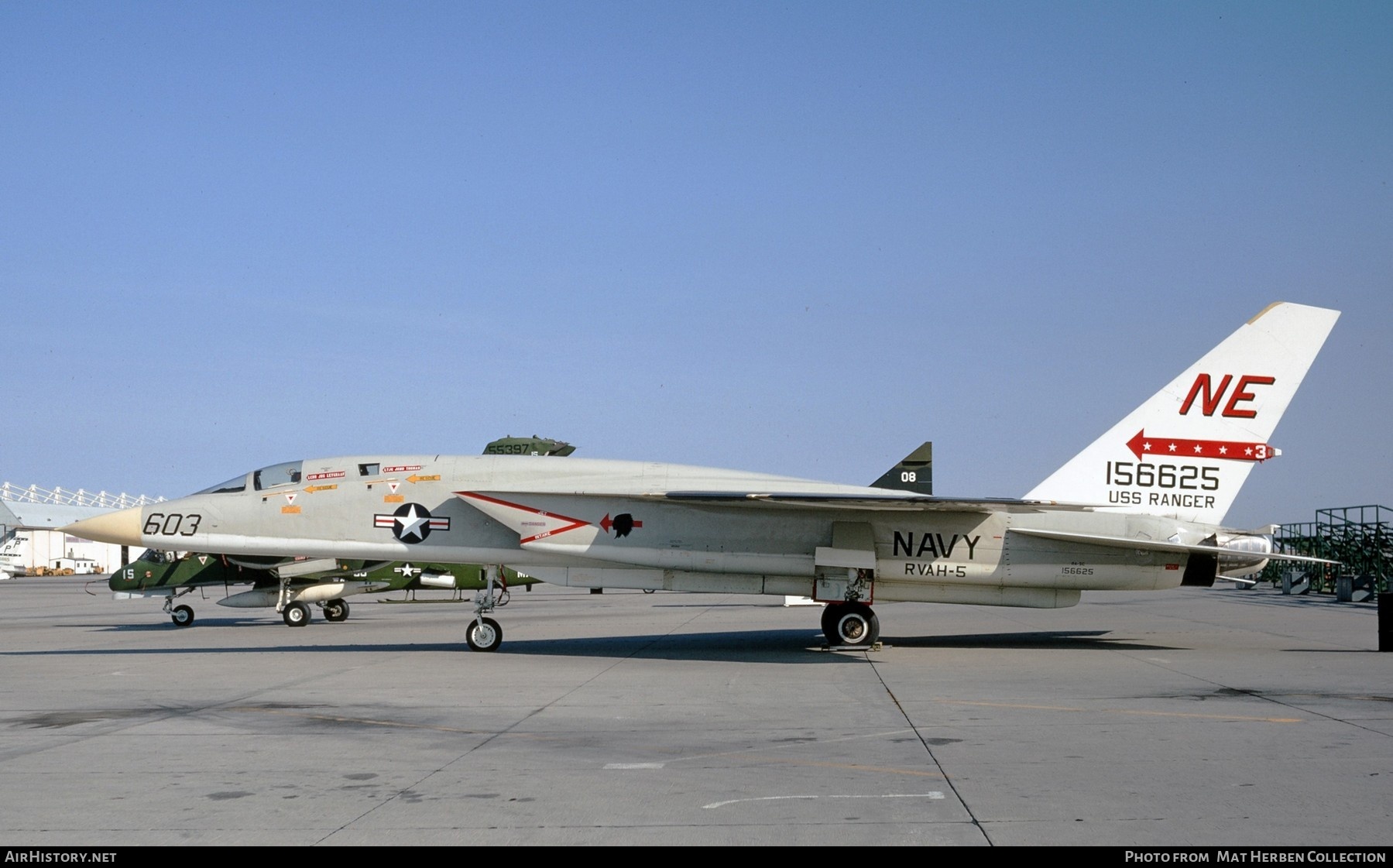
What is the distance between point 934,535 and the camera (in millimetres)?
16828

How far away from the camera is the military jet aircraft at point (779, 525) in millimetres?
16516

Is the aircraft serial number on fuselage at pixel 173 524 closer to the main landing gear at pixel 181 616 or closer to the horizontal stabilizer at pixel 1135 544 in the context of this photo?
the main landing gear at pixel 181 616

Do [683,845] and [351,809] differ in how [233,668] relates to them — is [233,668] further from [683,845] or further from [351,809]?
[683,845]

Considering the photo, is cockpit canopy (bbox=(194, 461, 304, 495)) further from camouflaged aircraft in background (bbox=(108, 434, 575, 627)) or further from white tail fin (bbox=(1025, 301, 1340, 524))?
white tail fin (bbox=(1025, 301, 1340, 524))

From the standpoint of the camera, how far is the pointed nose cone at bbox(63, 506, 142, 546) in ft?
54.9

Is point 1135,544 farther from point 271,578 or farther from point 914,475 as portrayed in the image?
point 271,578

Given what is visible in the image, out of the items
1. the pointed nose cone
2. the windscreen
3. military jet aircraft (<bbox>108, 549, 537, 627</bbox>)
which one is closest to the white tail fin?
the windscreen

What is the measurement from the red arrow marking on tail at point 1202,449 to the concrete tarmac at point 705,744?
295cm

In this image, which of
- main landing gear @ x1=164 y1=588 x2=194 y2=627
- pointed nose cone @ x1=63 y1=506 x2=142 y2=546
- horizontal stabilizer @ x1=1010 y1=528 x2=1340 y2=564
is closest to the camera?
horizontal stabilizer @ x1=1010 y1=528 x2=1340 y2=564

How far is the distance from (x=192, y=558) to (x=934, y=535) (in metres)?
18.1

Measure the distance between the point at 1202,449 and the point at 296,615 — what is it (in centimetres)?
1896

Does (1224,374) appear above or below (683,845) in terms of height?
above

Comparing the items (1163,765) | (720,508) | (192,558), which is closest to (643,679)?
(720,508)

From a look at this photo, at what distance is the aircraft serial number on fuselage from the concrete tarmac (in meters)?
1.91
